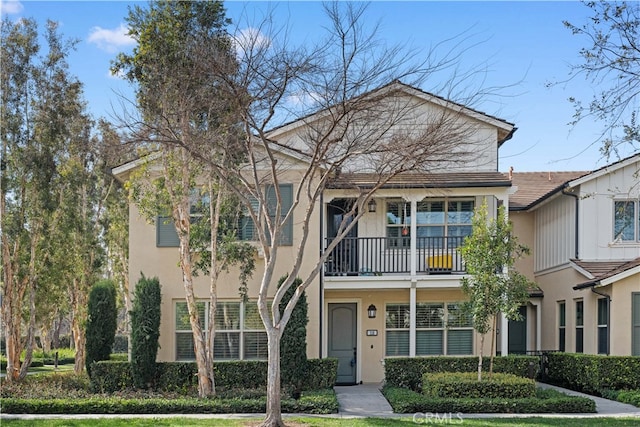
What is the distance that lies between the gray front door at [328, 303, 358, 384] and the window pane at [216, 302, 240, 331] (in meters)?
2.82

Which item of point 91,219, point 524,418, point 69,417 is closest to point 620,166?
point 524,418

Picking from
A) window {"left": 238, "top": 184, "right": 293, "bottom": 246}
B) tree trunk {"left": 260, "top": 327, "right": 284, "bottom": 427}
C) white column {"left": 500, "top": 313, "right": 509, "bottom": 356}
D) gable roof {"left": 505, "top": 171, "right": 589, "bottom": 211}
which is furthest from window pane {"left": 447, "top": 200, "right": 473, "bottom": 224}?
tree trunk {"left": 260, "top": 327, "right": 284, "bottom": 427}

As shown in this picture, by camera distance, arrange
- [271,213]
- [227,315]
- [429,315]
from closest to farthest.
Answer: [271,213], [227,315], [429,315]

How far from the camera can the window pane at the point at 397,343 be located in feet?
65.4

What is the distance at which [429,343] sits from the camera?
64.6ft

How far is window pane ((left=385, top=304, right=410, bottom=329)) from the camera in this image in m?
20.0

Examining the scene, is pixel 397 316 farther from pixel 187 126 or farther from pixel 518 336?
pixel 187 126

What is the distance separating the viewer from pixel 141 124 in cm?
1373

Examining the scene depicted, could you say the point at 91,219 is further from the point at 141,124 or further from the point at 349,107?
the point at 349,107

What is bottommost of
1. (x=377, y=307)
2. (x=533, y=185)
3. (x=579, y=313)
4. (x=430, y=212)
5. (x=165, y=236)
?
(x=579, y=313)

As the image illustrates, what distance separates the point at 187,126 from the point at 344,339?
831 cm

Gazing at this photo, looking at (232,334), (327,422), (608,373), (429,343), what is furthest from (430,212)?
(327,422)

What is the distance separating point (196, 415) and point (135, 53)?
23.8ft

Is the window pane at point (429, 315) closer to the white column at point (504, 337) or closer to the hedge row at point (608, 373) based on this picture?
the white column at point (504, 337)
